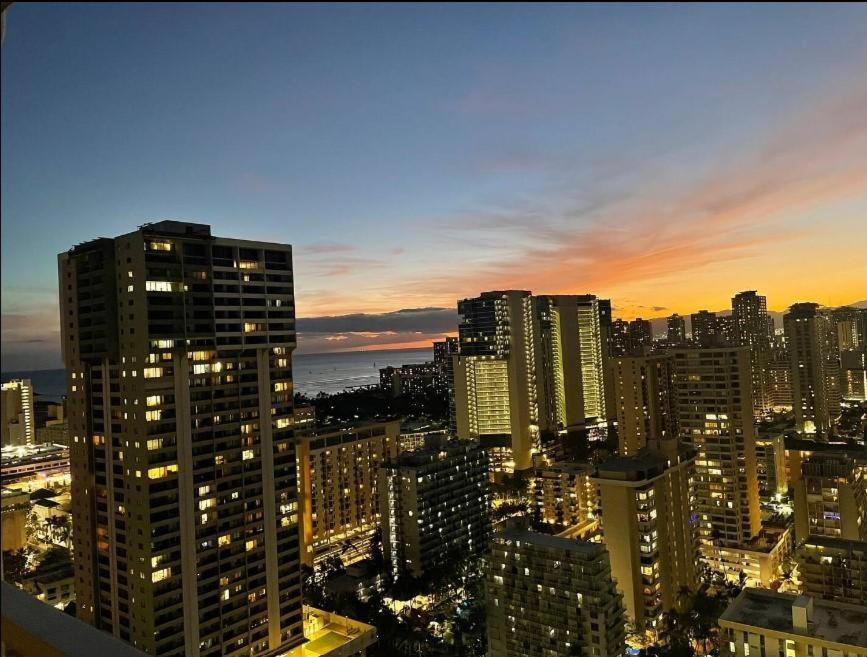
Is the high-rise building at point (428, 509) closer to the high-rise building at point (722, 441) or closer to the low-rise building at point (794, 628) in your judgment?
the high-rise building at point (722, 441)

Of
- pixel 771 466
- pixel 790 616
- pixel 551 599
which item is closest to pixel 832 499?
pixel 771 466

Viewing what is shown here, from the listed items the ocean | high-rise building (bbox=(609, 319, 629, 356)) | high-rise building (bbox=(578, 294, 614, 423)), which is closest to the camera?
the ocean

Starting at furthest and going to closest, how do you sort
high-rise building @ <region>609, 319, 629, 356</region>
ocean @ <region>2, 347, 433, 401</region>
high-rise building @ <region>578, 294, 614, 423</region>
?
high-rise building @ <region>609, 319, 629, 356</region> < high-rise building @ <region>578, 294, 614, 423</region> < ocean @ <region>2, 347, 433, 401</region>

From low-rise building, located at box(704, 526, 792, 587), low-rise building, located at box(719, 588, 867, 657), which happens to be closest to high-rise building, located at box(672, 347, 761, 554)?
low-rise building, located at box(704, 526, 792, 587)

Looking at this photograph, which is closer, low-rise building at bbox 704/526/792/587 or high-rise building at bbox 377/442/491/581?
low-rise building at bbox 704/526/792/587

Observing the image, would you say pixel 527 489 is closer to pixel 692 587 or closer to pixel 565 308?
pixel 692 587

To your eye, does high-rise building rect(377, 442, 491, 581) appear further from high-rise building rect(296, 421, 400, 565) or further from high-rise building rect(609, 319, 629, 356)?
high-rise building rect(609, 319, 629, 356)

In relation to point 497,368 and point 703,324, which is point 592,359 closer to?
point 703,324
